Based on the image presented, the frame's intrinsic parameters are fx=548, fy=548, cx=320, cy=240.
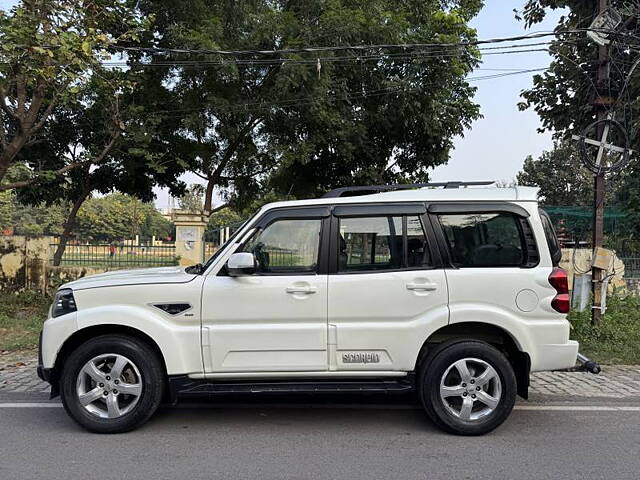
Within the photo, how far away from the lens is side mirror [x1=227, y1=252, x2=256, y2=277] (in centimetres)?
442

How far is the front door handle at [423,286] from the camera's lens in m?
4.52

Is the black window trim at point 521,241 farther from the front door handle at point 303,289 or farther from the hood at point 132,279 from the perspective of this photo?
the hood at point 132,279

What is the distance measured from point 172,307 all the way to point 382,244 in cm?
184

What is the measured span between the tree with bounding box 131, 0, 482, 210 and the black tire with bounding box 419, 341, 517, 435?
8422mm

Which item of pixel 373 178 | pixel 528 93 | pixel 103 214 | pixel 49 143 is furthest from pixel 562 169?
pixel 103 214

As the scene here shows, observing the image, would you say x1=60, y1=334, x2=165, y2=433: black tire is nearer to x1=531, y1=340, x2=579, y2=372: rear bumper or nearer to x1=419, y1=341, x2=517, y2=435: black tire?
x1=419, y1=341, x2=517, y2=435: black tire

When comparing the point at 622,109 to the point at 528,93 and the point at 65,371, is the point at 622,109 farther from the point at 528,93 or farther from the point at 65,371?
the point at 65,371

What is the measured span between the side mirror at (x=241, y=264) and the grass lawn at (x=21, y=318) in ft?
17.0

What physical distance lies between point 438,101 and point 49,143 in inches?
399

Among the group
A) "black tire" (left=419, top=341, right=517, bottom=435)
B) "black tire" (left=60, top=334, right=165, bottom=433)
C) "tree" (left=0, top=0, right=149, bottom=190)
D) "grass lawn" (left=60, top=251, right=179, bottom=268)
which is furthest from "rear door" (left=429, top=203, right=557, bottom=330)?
"grass lawn" (left=60, top=251, right=179, bottom=268)

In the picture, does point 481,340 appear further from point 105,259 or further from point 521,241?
point 105,259

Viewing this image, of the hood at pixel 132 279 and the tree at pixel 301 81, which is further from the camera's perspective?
the tree at pixel 301 81

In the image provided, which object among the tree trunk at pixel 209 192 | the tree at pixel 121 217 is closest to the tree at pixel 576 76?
the tree trunk at pixel 209 192

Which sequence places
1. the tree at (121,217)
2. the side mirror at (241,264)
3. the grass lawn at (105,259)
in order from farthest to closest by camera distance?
the tree at (121,217) < the grass lawn at (105,259) < the side mirror at (241,264)
